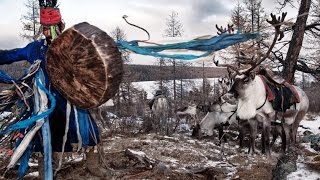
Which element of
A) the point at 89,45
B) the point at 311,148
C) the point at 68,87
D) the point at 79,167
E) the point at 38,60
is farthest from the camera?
the point at 311,148

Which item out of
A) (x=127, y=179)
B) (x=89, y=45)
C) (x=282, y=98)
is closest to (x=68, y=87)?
(x=89, y=45)

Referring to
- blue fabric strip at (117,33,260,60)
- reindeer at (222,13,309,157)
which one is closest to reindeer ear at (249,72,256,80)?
reindeer at (222,13,309,157)

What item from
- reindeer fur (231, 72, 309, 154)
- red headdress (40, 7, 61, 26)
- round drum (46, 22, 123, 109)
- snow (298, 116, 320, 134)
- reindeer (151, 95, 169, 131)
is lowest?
snow (298, 116, 320, 134)

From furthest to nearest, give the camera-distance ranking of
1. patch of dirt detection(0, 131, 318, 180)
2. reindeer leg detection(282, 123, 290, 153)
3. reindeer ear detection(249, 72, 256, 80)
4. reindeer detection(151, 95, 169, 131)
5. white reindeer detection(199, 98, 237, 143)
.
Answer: reindeer detection(151, 95, 169, 131), white reindeer detection(199, 98, 237, 143), reindeer leg detection(282, 123, 290, 153), reindeer ear detection(249, 72, 256, 80), patch of dirt detection(0, 131, 318, 180)

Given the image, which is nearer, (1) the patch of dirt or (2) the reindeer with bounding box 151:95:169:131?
(1) the patch of dirt

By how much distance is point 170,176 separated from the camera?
5219 mm

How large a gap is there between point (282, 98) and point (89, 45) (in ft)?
18.2

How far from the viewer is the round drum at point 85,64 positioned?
2975mm

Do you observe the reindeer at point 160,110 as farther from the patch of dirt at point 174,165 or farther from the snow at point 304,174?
the snow at point 304,174

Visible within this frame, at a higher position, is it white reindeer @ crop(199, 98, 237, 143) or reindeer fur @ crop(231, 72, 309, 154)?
reindeer fur @ crop(231, 72, 309, 154)

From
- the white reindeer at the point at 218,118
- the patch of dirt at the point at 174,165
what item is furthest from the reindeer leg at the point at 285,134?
the white reindeer at the point at 218,118

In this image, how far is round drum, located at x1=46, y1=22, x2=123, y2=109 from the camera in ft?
9.76

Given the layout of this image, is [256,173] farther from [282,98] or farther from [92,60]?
[92,60]

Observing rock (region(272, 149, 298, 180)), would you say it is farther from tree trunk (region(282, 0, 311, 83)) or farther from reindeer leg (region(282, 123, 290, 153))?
tree trunk (region(282, 0, 311, 83))
